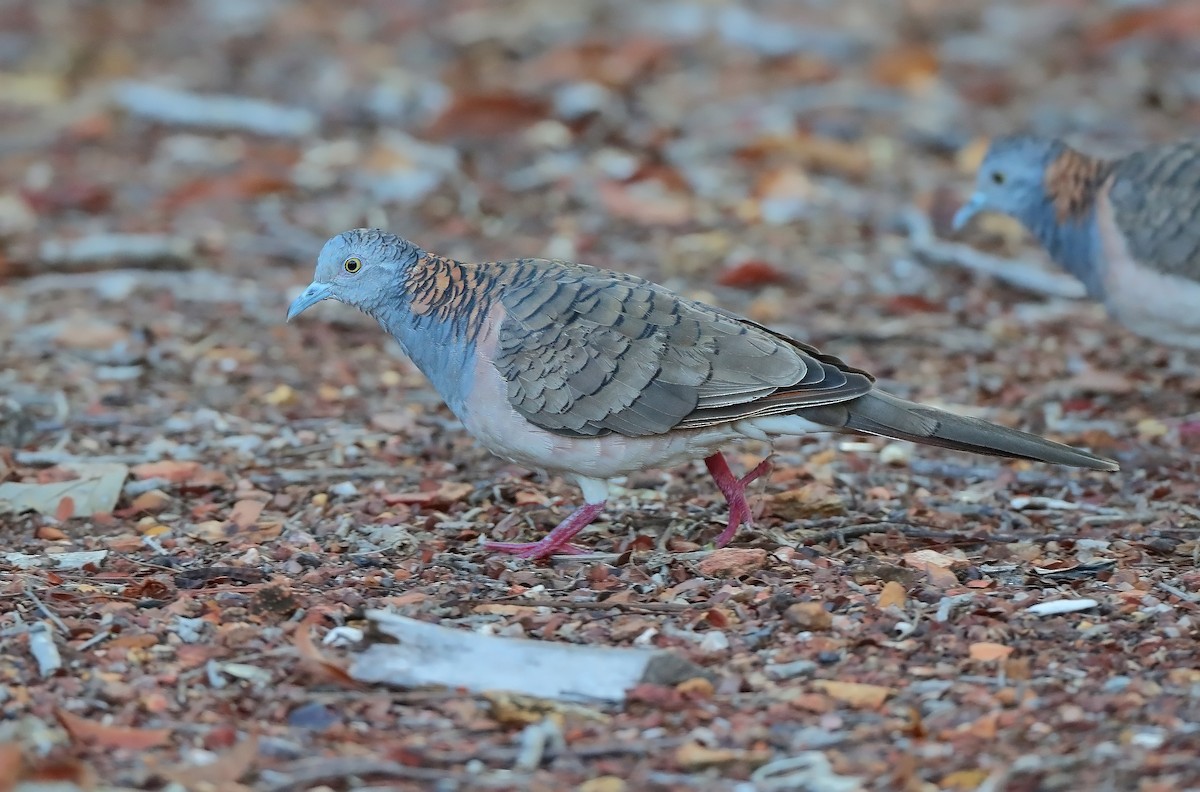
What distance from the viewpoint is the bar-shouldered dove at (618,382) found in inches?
189

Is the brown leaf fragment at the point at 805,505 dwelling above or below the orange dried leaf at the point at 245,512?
above

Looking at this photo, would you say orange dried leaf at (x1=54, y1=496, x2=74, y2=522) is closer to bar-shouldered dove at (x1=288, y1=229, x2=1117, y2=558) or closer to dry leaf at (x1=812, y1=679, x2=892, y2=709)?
bar-shouldered dove at (x1=288, y1=229, x2=1117, y2=558)

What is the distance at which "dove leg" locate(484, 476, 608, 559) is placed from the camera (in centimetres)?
498

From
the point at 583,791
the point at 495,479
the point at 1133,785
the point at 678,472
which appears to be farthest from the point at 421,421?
the point at 1133,785

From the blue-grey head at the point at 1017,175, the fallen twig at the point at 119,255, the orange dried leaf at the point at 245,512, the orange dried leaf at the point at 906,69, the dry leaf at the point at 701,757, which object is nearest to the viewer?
the dry leaf at the point at 701,757

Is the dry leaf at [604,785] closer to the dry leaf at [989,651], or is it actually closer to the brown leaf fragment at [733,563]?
the dry leaf at [989,651]

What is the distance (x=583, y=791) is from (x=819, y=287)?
4.86 meters

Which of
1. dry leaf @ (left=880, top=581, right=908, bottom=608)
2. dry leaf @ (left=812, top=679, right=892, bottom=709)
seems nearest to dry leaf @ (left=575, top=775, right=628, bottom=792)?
dry leaf @ (left=812, top=679, right=892, bottom=709)

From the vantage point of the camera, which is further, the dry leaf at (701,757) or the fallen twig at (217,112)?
the fallen twig at (217,112)

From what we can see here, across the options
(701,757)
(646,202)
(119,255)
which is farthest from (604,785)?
(646,202)

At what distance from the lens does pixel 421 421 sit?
6465mm

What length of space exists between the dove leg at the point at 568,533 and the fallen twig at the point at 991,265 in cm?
373

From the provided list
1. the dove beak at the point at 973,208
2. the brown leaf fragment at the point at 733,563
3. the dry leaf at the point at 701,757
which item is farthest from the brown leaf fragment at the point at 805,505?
the dove beak at the point at 973,208

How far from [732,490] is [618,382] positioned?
60 centimetres
